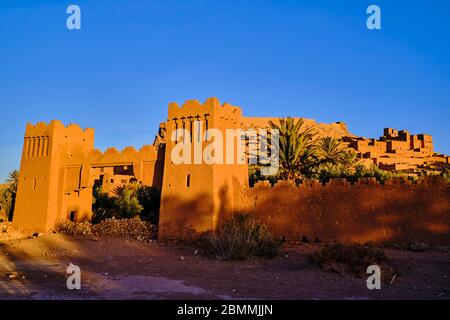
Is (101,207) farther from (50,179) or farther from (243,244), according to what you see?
(243,244)

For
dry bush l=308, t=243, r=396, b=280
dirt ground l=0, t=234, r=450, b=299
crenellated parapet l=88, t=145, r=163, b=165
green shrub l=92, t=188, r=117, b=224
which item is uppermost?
crenellated parapet l=88, t=145, r=163, b=165

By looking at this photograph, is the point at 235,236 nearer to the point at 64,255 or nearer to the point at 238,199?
the point at 238,199

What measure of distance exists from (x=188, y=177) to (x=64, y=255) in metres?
5.52

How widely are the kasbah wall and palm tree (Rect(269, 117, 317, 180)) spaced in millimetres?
2133

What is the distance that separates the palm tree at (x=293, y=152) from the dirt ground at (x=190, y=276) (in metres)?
5.48

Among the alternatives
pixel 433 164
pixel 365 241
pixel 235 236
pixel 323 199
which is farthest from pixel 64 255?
pixel 433 164

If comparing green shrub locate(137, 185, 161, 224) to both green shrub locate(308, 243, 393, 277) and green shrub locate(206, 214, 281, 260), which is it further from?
green shrub locate(308, 243, 393, 277)

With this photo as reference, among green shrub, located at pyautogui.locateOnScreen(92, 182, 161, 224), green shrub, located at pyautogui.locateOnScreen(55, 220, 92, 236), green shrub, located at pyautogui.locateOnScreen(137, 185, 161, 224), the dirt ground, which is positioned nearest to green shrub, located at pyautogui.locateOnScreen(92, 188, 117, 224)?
green shrub, located at pyautogui.locateOnScreen(92, 182, 161, 224)

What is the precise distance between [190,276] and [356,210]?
728cm

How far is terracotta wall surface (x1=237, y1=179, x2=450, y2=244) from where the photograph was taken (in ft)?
44.7

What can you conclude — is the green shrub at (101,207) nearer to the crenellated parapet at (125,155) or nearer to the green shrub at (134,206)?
the green shrub at (134,206)

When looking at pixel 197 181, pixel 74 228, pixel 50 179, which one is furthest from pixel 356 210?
pixel 50 179

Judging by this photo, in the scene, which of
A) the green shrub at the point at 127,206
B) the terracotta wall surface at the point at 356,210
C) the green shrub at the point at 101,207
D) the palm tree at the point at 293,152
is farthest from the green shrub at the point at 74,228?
the palm tree at the point at 293,152

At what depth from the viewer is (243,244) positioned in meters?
12.8
